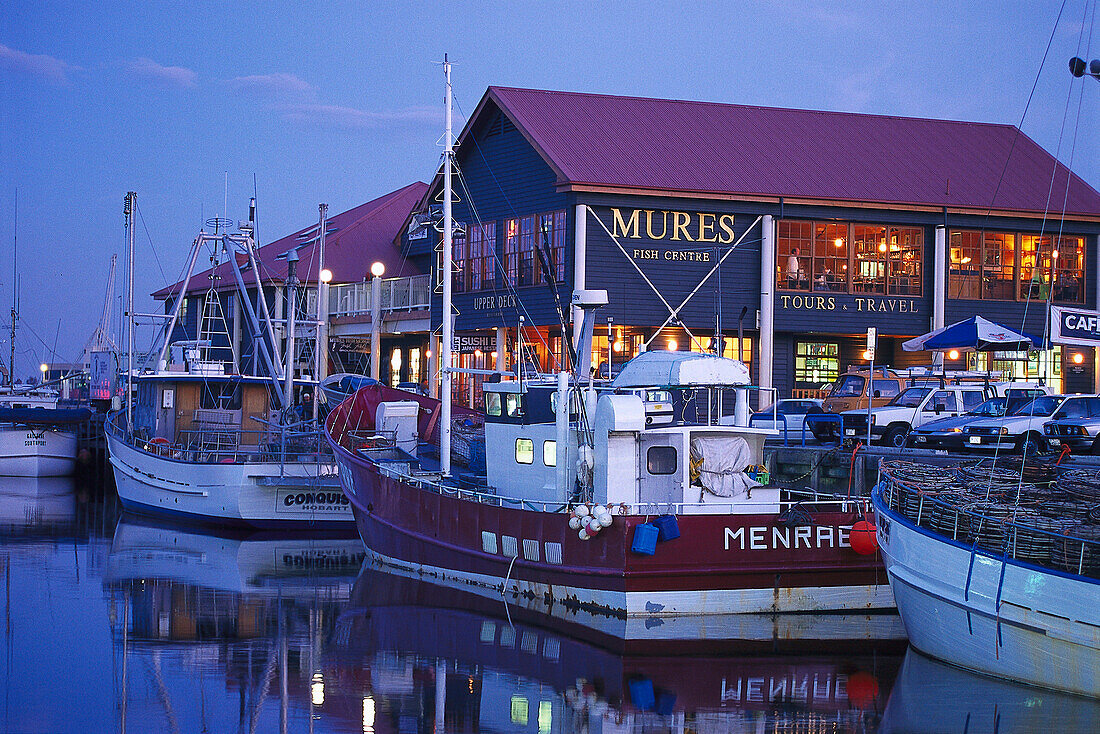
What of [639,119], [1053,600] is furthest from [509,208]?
[1053,600]

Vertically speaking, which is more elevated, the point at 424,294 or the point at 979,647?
the point at 424,294

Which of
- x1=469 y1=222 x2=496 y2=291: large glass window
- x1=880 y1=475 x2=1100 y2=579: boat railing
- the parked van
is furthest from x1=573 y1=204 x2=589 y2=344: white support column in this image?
x1=880 y1=475 x2=1100 y2=579: boat railing

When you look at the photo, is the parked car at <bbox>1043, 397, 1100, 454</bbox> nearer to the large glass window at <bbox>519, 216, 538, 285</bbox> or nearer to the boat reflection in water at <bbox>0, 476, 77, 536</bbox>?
the large glass window at <bbox>519, 216, 538, 285</bbox>

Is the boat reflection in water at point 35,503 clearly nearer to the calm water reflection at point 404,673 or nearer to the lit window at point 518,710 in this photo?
the calm water reflection at point 404,673

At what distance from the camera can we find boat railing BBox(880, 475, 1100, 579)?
45.8 ft

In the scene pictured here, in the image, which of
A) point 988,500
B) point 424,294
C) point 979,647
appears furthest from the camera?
point 424,294

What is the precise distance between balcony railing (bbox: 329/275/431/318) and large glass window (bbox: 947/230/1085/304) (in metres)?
16.6

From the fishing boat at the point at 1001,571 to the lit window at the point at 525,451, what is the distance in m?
6.06

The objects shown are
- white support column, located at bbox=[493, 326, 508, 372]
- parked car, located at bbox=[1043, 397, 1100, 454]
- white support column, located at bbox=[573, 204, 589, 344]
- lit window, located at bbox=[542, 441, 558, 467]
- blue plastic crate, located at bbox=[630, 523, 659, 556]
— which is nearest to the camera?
blue plastic crate, located at bbox=[630, 523, 659, 556]

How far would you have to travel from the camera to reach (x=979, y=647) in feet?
50.5

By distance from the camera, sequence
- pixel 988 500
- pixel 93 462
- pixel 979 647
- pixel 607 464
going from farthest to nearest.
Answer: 1. pixel 93 462
2. pixel 607 464
3. pixel 988 500
4. pixel 979 647

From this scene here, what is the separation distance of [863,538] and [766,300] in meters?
16.0

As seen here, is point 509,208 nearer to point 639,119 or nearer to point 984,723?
point 639,119

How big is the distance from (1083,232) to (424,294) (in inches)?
817
